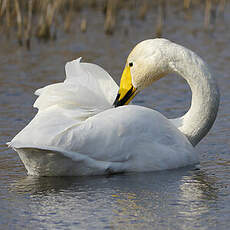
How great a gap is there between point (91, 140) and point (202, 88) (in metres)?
1.40

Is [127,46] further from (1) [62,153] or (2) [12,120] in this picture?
(1) [62,153]

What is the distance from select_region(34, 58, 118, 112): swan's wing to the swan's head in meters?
0.15

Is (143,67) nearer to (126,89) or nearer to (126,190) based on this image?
(126,89)

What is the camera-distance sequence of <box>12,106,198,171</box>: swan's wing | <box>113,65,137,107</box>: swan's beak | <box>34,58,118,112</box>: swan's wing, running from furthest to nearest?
<box>113,65,137,107</box>: swan's beak → <box>34,58,118,112</box>: swan's wing → <box>12,106,198,171</box>: swan's wing

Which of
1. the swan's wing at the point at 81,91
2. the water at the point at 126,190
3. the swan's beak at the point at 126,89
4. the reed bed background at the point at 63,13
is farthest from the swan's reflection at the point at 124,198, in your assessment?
the reed bed background at the point at 63,13

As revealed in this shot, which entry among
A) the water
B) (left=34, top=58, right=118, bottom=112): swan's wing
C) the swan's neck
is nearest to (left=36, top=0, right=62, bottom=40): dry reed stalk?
the water

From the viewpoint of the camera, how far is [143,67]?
7160 mm

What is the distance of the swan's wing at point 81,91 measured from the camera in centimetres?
691

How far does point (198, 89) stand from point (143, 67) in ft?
1.98

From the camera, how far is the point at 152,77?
23.7 ft

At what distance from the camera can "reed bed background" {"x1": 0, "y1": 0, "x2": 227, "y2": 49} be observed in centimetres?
1412

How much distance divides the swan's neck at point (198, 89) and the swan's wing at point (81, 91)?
30.8 inches

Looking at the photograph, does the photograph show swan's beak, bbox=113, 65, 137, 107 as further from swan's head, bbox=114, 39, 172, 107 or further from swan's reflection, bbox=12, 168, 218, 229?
swan's reflection, bbox=12, 168, 218, 229

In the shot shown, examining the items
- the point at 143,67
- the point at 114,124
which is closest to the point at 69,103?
the point at 114,124
